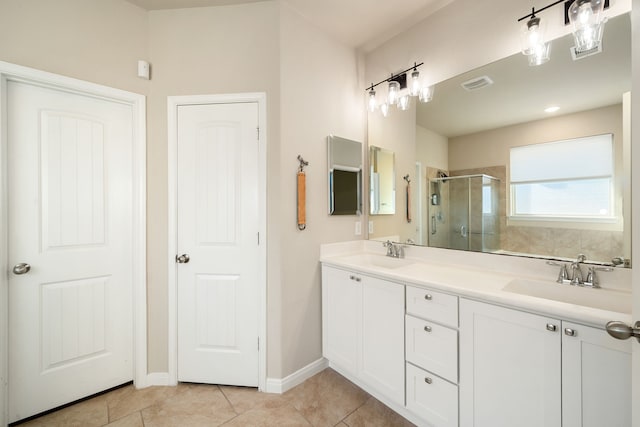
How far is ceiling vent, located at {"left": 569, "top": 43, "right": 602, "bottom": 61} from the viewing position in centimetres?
124

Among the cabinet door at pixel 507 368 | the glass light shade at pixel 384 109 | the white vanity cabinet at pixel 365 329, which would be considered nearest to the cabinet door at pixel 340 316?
the white vanity cabinet at pixel 365 329

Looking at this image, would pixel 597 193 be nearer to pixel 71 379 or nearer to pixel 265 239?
pixel 265 239

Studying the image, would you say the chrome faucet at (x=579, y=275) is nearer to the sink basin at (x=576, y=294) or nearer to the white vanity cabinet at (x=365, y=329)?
the sink basin at (x=576, y=294)

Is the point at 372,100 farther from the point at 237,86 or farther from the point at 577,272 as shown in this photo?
the point at 577,272

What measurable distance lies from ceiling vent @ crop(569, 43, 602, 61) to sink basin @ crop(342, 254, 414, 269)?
59.6 inches

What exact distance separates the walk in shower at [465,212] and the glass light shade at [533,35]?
2.38ft

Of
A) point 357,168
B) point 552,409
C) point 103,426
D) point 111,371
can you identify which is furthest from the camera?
point 357,168

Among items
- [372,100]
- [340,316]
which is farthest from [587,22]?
[340,316]

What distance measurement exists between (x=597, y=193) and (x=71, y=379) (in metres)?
3.33

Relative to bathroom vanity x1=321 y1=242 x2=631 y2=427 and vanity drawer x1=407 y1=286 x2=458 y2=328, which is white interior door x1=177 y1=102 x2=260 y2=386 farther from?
vanity drawer x1=407 y1=286 x2=458 y2=328

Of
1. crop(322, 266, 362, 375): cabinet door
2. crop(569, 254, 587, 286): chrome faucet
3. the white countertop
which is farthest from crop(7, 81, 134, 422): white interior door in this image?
crop(569, 254, 587, 286): chrome faucet

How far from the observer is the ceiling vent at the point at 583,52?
1.24 meters

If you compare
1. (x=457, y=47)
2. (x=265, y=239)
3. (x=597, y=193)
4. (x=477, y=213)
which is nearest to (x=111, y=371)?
(x=265, y=239)

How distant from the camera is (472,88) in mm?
1710
